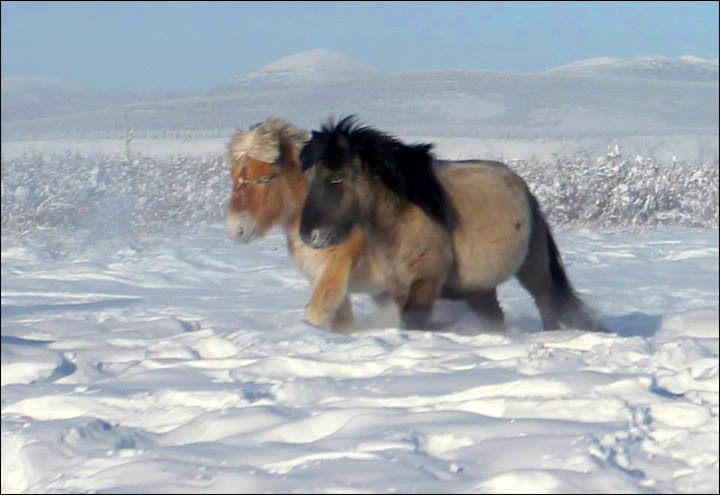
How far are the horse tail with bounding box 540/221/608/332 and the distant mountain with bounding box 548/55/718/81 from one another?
2018 cm

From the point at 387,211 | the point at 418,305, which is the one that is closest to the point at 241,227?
the point at 387,211

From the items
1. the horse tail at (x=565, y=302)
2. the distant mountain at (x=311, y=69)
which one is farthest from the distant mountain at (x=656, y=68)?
the horse tail at (x=565, y=302)

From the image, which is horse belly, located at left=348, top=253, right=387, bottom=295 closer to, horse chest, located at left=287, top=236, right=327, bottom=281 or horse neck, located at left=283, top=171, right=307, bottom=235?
horse chest, located at left=287, top=236, right=327, bottom=281

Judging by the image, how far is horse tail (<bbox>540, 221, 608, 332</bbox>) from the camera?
646cm

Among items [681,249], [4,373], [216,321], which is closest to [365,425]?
[4,373]

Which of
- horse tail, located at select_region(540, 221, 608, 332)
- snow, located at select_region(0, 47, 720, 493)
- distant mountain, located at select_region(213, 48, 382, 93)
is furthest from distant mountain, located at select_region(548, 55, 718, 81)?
horse tail, located at select_region(540, 221, 608, 332)

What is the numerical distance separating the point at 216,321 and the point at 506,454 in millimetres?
3704

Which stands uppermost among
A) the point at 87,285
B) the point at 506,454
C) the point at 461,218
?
the point at 461,218

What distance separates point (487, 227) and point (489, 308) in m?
0.71

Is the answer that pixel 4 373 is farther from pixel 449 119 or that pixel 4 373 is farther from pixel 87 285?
pixel 449 119

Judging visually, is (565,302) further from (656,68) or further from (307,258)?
(656,68)

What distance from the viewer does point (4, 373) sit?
4.77 metres

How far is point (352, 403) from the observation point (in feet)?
13.2

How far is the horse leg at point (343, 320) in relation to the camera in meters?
6.12
